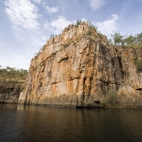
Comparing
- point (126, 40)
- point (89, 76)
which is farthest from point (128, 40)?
point (89, 76)

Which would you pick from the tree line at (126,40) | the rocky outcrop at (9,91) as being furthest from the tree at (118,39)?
the rocky outcrop at (9,91)

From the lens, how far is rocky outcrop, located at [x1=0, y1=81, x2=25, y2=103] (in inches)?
3071

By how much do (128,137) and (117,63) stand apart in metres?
44.4

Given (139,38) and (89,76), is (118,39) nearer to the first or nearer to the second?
(139,38)

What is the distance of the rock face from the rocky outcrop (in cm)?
2196

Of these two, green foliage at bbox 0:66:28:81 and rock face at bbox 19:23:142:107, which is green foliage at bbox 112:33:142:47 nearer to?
rock face at bbox 19:23:142:107

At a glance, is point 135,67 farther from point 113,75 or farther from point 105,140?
point 105,140

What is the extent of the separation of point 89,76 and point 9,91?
5441 centimetres

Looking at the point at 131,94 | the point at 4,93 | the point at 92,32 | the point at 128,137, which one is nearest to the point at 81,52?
the point at 92,32

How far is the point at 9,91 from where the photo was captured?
81.2m

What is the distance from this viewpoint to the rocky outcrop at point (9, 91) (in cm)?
7800

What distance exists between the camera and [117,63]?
5631 centimetres

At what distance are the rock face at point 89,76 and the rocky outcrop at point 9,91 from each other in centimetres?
→ 2196

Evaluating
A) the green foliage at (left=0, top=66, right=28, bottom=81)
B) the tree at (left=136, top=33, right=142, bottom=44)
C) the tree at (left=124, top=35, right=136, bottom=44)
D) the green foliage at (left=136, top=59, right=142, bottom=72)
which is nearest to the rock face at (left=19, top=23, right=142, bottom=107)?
the green foliage at (left=136, top=59, right=142, bottom=72)
